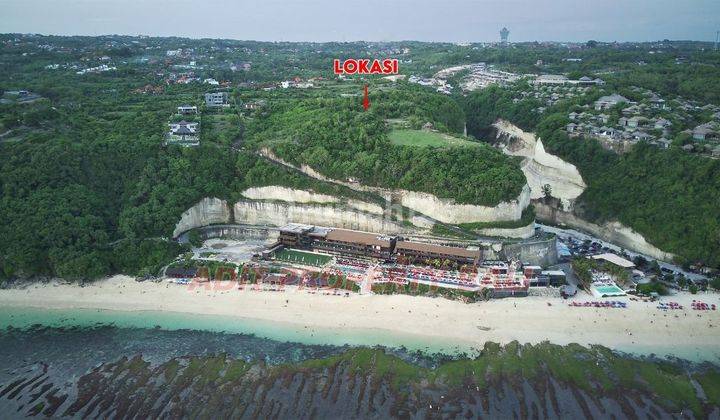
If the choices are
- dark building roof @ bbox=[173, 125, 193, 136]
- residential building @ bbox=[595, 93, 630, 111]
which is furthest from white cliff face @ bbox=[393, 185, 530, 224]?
residential building @ bbox=[595, 93, 630, 111]

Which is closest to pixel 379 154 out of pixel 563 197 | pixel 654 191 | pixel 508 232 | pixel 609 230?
pixel 508 232

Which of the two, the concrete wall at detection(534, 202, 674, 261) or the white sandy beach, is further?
the concrete wall at detection(534, 202, 674, 261)

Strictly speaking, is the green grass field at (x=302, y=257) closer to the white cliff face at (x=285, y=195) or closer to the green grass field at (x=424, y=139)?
the white cliff face at (x=285, y=195)

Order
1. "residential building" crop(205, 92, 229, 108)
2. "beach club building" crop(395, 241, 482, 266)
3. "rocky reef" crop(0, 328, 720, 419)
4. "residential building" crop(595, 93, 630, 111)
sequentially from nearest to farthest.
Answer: "rocky reef" crop(0, 328, 720, 419) → "beach club building" crop(395, 241, 482, 266) → "residential building" crop(595, 93, 630, 111) → "residential building" crop(205, 92, 229, 108)

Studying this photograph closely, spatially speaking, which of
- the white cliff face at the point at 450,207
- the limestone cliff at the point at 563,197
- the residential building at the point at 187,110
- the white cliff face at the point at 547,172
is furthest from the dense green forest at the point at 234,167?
the residential building at the point at 187,110

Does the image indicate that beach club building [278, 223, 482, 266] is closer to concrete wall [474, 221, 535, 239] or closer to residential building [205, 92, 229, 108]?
concrete wall [474, 221, 535, 239]

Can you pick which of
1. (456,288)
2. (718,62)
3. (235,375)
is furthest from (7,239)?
(718,62)
